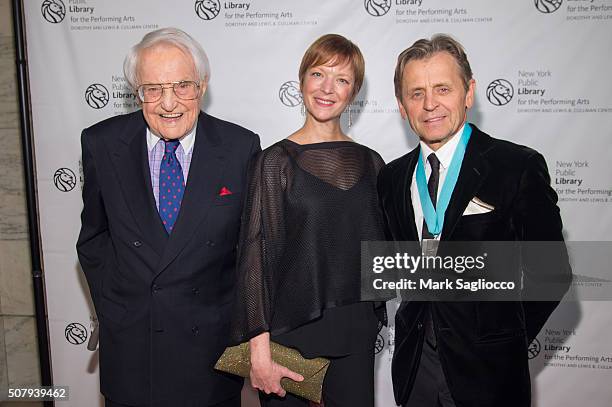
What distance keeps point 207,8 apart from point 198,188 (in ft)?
5.04

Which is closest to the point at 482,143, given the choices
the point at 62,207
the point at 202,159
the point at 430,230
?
the point at 430,230

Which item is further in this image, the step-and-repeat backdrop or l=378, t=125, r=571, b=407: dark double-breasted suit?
the step-and-repeat backdrop

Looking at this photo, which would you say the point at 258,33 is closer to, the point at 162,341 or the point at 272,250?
the point at 272,250

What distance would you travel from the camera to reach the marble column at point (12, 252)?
10.6 feet

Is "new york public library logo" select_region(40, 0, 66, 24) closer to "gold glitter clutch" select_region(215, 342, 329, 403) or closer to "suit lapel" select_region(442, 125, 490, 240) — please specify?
"gold glitter clutch" select_region(215, 342, 329, 403)

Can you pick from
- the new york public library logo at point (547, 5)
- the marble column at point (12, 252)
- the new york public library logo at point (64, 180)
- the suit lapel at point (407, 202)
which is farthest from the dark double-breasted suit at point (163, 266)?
the new york public library logo at point (547, 5)

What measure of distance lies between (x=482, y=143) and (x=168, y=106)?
1.15m

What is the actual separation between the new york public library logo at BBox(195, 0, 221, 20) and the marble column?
1.19 meters

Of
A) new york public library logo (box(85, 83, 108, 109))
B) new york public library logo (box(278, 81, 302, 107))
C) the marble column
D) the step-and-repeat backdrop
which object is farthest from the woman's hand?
the marble column

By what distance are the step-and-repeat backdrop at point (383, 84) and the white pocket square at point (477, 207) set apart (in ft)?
4.36

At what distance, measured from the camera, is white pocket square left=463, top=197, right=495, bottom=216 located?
175cm

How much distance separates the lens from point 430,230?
182 centimetres

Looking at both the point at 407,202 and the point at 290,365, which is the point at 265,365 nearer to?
the point at 290,365

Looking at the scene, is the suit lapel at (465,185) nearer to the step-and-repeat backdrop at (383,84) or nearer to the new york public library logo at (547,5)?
the step-and-repeat backdrop at (383,84)
